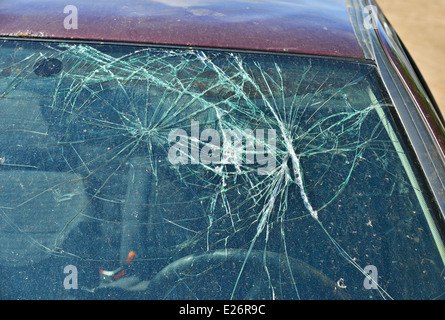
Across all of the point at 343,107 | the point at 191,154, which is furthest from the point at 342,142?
the point at 191,154

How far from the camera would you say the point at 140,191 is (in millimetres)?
1487

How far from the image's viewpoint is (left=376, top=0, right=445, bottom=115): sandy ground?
19.6 ft

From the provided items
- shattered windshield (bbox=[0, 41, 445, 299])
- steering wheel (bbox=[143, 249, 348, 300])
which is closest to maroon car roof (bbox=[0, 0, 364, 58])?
shattered windshield (bbox=[0, 41, 445, 299])

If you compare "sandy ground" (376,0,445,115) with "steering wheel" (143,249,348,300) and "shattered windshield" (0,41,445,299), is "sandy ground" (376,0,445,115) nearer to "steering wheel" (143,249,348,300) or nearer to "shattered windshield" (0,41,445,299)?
"shattered windshield" (0,41,445,299)

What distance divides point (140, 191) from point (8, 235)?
406 mm

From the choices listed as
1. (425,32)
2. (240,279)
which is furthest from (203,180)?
(425,32)

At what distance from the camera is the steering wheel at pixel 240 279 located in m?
1.34

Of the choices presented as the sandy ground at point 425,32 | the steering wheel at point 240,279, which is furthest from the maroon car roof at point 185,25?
the sandy ground at point 425,32

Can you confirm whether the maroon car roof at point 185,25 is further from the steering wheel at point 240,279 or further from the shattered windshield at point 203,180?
the steering wheel at point 240,279

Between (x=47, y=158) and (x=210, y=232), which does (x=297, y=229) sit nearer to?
(x=210, y=232)

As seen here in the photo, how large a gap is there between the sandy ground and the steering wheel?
4387 millimetres

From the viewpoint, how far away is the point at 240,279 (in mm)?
1364

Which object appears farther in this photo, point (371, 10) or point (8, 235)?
point (371, 10)

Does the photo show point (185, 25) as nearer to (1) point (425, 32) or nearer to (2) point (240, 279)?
(2) point (240, 279)
